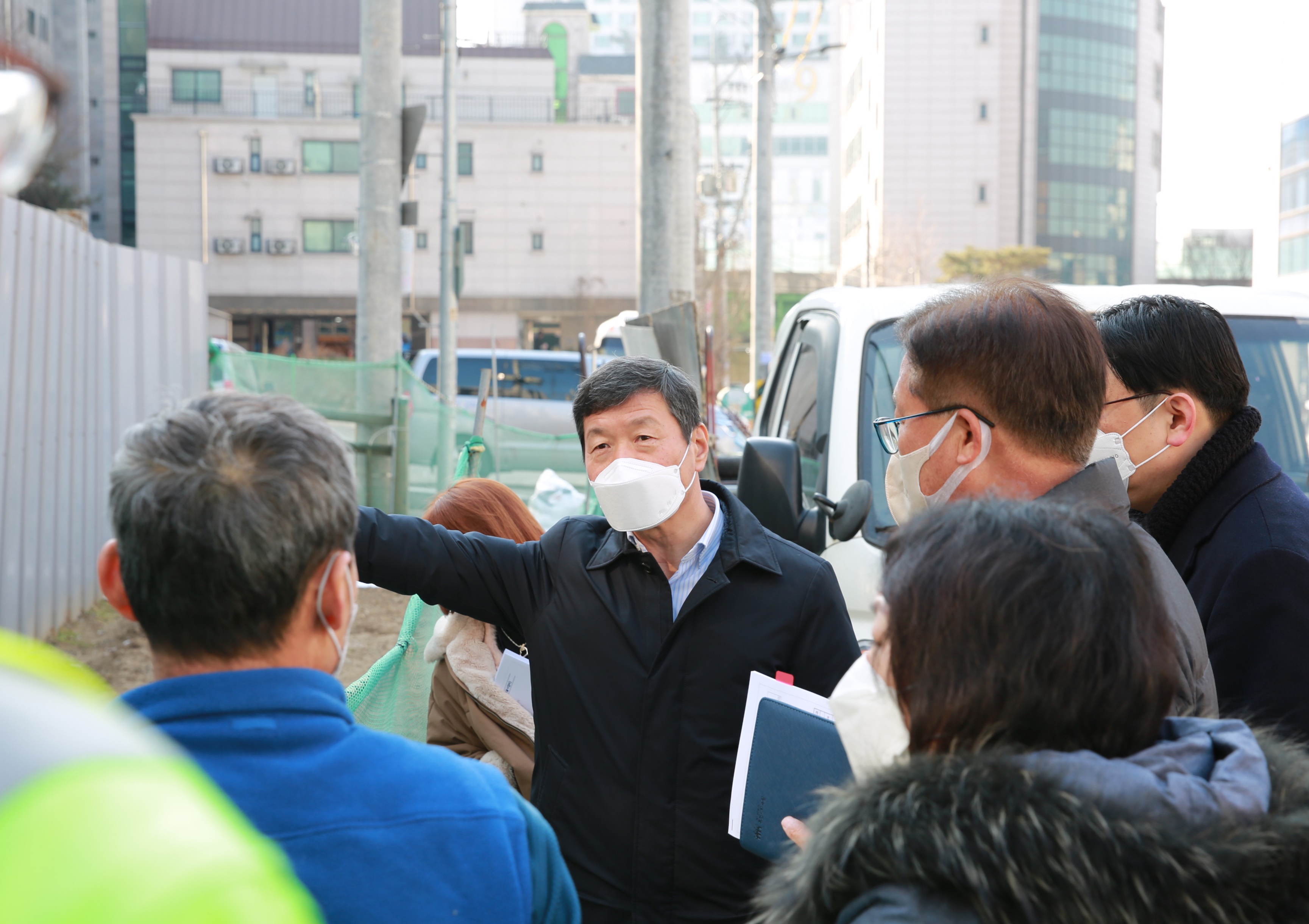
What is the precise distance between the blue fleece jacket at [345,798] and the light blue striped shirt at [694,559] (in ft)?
4.04

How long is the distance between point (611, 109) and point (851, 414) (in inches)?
1979

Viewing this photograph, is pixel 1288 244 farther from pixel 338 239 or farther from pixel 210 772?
pixel 210 772

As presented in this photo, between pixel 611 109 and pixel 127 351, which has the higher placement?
pixel 611 109

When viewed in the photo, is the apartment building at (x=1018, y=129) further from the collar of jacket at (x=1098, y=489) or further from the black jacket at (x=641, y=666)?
the collar of jacket at (x=1098, y=489)

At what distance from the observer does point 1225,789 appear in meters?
1.21

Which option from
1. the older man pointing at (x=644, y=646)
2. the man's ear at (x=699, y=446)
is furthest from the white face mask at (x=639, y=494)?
the man's ear at (x=699, y=446)

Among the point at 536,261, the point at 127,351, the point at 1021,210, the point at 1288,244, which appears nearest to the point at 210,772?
the point at 127,351

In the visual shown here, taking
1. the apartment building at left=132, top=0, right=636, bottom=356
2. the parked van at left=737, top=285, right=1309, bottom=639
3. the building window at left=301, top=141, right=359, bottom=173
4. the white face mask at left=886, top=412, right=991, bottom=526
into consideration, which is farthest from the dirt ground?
the building window at left=301, top=141, right=359, bottom=173

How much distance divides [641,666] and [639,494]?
43cm

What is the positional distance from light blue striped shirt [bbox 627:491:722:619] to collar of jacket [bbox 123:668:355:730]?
4.35ft

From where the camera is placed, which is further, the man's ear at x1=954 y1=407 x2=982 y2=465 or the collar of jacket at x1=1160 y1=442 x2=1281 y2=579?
the collar of jacket at x1=1160 y1=442 x2=1281 y2=579

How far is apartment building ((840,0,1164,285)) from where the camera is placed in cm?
6788

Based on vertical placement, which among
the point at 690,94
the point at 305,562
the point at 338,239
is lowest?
the point at 305,562

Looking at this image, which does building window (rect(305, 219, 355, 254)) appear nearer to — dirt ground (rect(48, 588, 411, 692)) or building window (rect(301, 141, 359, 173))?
building window (rect(301, 141, 359, 173))
